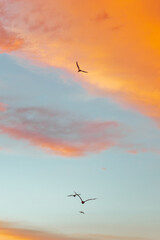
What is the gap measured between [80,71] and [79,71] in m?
0.61

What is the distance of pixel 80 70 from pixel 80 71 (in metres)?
1.10

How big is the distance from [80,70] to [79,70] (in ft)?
1.68

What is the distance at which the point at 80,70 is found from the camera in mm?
137000

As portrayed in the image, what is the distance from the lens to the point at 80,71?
136m

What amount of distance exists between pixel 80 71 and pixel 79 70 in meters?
1.51

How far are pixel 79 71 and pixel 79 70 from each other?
984 mm

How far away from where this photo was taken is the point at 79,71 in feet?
448

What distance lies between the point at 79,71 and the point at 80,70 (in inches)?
28.7
